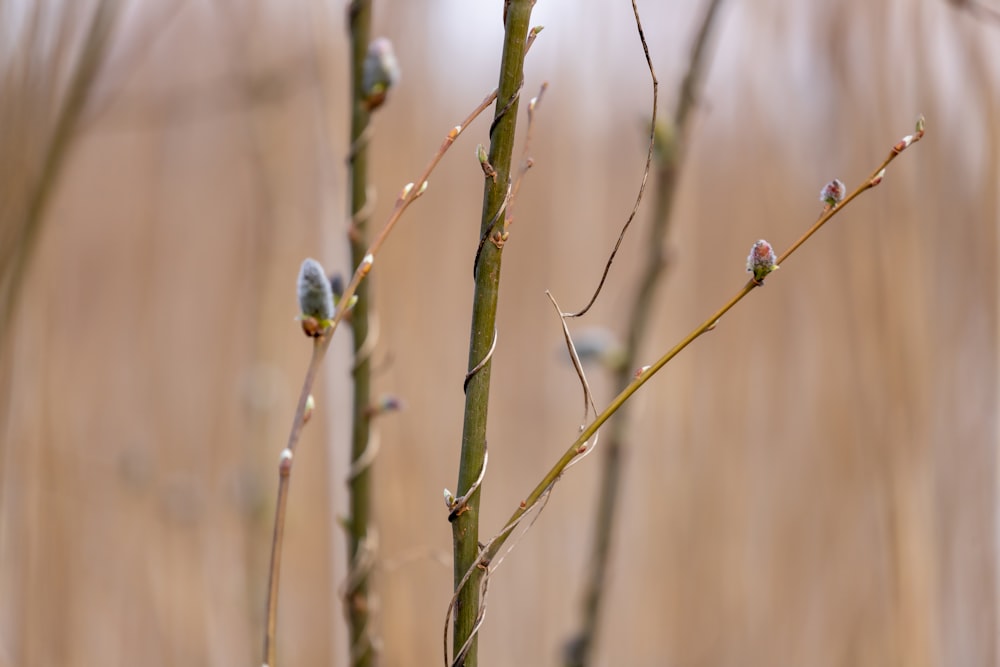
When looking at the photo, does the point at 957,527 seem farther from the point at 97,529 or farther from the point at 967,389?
the point at 97,529

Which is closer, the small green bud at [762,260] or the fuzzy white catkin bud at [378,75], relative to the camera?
the small green bud at [762,260]

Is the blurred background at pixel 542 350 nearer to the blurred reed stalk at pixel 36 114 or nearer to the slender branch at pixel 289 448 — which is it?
the blurred reed stalk at pixel 36 114

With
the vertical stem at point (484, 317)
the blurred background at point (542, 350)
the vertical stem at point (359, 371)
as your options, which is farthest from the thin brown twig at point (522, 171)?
the blurred background at point (542, 350)

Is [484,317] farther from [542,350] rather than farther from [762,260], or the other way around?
[542,350]

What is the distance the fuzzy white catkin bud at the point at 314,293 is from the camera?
273 mm

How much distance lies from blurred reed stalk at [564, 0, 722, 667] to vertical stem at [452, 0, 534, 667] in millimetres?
298

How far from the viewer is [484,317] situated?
24 cm

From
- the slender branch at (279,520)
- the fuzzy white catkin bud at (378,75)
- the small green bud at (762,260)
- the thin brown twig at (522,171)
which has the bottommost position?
the slender branch at (279,520)

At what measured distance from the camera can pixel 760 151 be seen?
924 millimetres

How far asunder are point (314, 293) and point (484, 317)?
67 millimetres

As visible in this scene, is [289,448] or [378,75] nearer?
[289,448]

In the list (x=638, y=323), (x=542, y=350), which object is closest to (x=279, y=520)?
(x=638, y=323)

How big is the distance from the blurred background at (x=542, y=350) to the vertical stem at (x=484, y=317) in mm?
289

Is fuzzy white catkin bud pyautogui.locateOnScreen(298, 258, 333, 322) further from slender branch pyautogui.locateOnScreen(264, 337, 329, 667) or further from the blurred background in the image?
the blurred background
